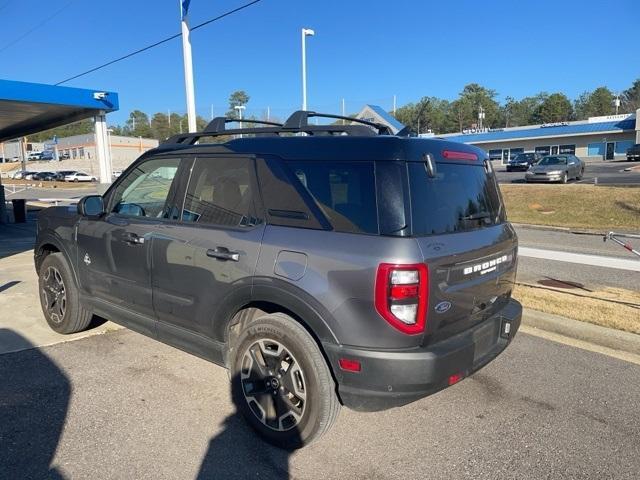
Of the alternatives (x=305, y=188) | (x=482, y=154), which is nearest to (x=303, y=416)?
(x=305, y=188)

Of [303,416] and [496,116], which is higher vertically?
[496,116]

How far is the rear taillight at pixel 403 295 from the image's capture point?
2.64 meters

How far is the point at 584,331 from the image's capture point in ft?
16.2

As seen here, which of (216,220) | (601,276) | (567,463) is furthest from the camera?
(601,276)

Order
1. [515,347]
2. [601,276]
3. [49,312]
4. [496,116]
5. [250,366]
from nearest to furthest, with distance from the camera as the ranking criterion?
1. [250,366]
2. [515,347]
3. [49,312]
4. [601,276]
5. [496,116]

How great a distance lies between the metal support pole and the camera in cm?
1173

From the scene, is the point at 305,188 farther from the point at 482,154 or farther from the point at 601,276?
the point at 601,276

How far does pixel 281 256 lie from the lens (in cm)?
300

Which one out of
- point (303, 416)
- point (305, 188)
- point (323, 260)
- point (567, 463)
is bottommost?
point (567, 463)

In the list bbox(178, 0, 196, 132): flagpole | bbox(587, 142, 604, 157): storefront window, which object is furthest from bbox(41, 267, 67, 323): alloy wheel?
bbox(587, 142, 604, 157): storefront window

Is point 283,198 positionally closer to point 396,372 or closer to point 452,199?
point 452,199

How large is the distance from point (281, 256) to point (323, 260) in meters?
0.30

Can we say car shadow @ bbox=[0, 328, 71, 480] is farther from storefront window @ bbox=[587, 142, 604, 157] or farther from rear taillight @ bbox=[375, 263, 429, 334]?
storefront window @ bbox=[587, 142, 604, 157]

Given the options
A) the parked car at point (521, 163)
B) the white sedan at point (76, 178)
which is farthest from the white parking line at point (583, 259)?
the white sedan at point (76, 178)
